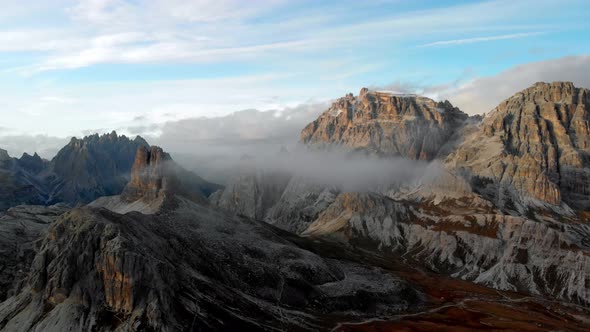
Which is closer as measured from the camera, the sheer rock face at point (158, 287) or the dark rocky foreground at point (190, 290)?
the sheer rock face at point (158, 287)

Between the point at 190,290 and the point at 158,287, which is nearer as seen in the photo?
the point at 158,287

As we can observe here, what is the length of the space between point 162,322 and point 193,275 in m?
24.0

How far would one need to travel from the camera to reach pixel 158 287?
126 m

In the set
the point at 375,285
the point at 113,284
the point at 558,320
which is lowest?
the point at 558,320

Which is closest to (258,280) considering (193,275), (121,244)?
(193,275)

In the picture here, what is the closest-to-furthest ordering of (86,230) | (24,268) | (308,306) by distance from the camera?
(86,230), (308,306), (24,268)

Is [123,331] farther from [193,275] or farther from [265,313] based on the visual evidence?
[265,313]

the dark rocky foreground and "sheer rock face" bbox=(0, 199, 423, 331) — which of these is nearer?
"sheer rock face" bbox=(0, 199, 423, 331)

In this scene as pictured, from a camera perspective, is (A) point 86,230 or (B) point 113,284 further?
(A) point 86,230

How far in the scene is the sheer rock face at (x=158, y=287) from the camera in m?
120

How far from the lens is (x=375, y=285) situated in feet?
638

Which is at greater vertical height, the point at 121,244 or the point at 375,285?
the point at 121,244

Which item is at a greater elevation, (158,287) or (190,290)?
(158,287)

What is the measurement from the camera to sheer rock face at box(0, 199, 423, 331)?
120 m
